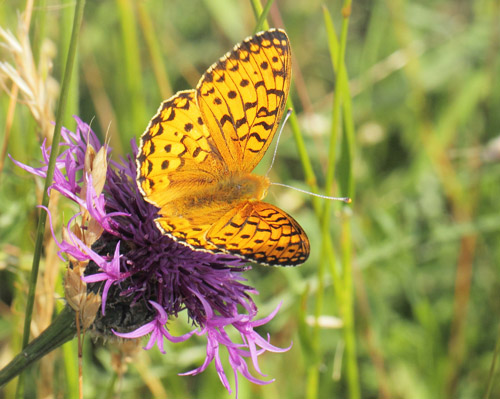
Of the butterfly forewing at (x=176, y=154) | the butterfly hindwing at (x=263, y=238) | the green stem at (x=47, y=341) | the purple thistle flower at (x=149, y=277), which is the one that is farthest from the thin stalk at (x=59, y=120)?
the butterfly hindwing at (x=263, y=238)

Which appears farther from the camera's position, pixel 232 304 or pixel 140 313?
pixel 232 304

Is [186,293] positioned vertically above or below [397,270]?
above

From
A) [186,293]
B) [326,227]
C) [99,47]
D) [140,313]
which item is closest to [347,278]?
[326,227]

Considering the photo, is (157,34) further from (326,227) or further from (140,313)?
(140,313)

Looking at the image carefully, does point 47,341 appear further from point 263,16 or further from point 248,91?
point 263,16

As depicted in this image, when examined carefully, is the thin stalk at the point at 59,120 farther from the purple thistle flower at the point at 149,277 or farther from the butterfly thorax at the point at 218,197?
the butterfly thorax at the point at 218,197
